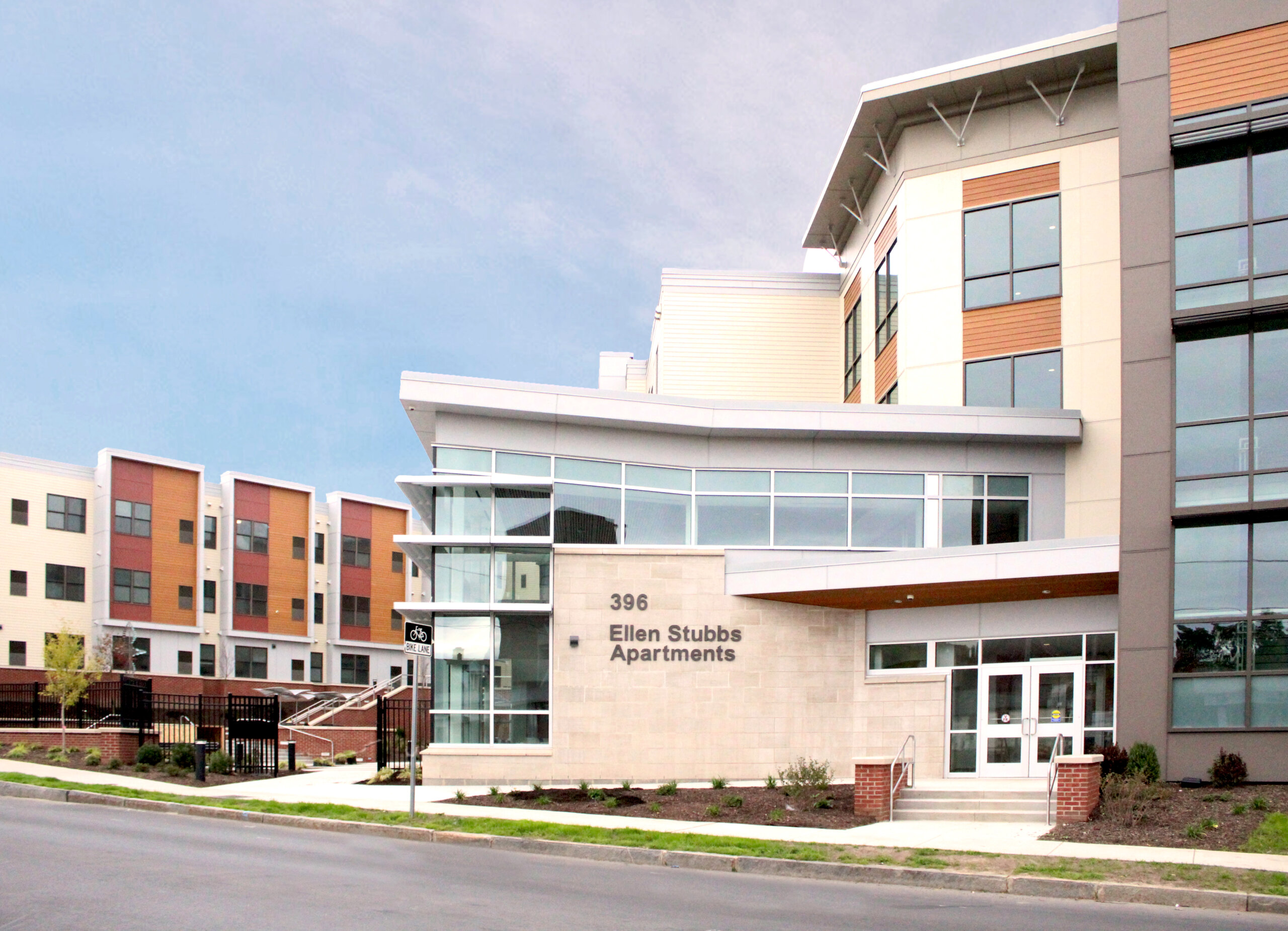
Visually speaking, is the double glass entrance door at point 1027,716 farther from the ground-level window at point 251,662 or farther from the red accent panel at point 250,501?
the red accent panel at point 250,501

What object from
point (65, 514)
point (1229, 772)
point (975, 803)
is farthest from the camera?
point (65, 514)

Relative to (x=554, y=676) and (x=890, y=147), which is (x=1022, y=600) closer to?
(x=554, y=676)

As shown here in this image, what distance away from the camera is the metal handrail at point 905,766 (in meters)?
19.7

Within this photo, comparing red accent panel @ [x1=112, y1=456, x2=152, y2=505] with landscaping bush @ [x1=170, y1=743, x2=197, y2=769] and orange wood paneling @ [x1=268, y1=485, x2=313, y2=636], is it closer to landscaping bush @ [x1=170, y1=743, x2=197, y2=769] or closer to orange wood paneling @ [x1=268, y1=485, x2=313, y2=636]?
orange wood paneling @ [x1=268, y1=485, x2=313, y2=636]

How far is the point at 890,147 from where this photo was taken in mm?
32562

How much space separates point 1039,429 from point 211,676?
145 ft

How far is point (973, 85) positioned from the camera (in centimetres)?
2984

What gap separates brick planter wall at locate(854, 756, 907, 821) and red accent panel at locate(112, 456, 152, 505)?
147ft

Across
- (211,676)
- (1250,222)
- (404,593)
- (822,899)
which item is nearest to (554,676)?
(822,899)

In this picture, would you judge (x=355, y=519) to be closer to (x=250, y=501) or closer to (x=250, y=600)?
(x=250, y=501)

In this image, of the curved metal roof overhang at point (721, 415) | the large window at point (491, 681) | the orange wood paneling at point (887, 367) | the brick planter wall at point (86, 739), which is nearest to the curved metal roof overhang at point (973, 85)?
the orange wood paneling at point (887, 367)

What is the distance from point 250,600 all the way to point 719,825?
48082 millimetres

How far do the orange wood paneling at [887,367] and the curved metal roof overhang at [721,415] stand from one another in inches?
173

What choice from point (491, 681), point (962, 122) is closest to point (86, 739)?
point (491, 681)
